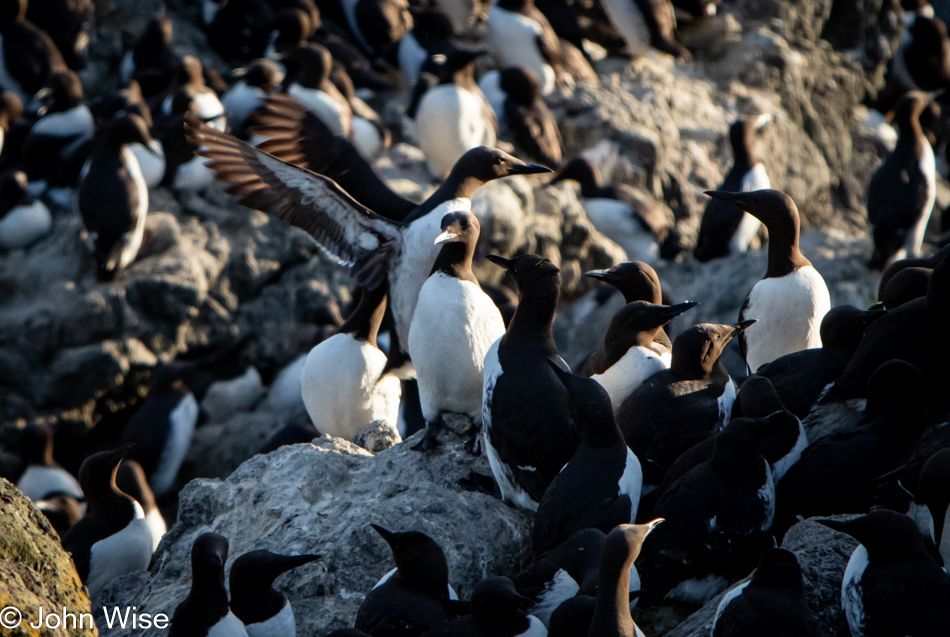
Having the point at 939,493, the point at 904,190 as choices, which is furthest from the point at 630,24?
the point at 939,493

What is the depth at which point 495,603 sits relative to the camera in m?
3.43

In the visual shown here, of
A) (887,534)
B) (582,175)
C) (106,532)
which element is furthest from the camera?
(582,175)

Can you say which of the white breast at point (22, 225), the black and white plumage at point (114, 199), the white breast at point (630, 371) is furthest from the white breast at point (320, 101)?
the white breast at point (630, 371)

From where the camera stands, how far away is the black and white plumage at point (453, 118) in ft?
35.6

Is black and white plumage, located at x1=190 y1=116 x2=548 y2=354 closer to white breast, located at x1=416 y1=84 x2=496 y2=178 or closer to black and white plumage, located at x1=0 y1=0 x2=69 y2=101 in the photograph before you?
white breast, located at x1=416 y1=84 x2=496 y2=178

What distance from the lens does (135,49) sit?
44.1 feet

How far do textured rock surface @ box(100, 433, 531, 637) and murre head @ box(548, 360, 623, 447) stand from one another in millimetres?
651

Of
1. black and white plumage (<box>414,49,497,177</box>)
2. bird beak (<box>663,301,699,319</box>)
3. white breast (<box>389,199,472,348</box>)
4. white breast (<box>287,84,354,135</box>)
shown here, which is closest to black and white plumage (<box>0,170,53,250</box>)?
white breast (<box>287,84,354,135</box>)

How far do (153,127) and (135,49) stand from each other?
8.14 feet

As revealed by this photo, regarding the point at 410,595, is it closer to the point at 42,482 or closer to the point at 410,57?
the point at 42,482

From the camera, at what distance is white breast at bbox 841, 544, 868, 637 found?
11.1ft

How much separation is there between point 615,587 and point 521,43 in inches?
411

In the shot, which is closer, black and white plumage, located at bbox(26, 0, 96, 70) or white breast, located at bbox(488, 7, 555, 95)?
white breast, located at bbox(488, 7, 555, 95)

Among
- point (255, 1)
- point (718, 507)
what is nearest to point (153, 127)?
point (255, 1)
